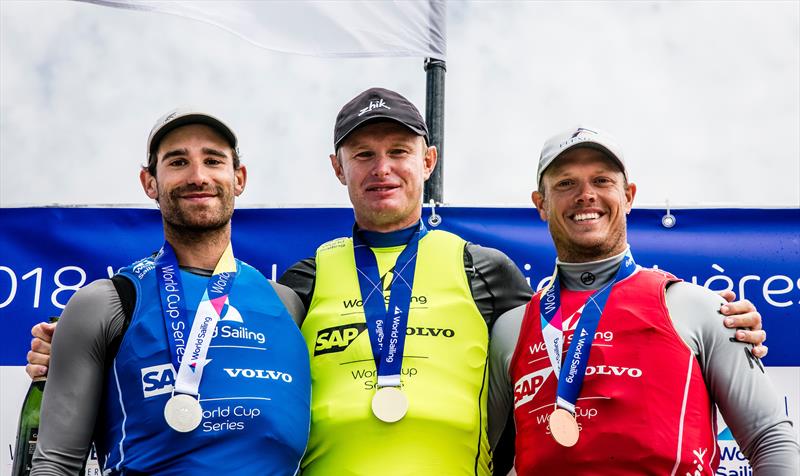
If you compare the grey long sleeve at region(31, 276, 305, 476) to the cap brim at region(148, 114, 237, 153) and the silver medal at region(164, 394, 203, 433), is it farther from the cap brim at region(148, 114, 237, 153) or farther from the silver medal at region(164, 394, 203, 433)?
the cap brim at region(148, 114, 237, 153)

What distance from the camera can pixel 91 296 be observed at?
105 inches

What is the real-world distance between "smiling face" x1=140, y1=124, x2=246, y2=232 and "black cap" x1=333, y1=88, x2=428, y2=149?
44 centimetres

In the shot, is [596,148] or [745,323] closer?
[745,323]

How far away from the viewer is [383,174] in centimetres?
311

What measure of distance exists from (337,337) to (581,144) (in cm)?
109

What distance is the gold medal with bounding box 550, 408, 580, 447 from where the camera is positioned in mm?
2461

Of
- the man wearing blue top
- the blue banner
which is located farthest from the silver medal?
the blue banner

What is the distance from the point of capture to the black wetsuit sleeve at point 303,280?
10.2 feet

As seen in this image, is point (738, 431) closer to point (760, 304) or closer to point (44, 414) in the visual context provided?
point (760, 304)

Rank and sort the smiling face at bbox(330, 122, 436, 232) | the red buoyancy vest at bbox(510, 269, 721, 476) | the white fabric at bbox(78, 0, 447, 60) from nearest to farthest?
the red buoyancy vest at bbox(510, 269, 721, 476), the smiling face at bbox(330, 122, 436, 232), the white fabric at bbox(78, 0, 447, 60)

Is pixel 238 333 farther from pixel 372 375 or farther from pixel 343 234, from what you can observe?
pixel 343 234

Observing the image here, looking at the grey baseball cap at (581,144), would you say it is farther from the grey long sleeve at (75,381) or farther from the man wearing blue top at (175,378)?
the grey long sleeve at (75,381)

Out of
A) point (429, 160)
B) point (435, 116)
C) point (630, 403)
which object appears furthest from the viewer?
point (435, 116)

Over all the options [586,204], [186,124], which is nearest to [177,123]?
[186,124]
